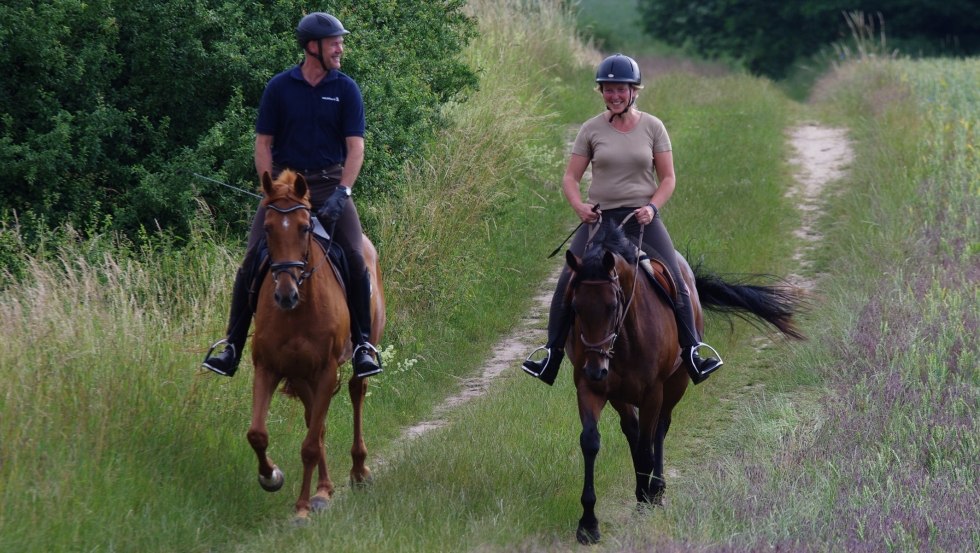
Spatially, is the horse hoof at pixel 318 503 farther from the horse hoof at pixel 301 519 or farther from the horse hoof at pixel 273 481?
the horse hoof at pixel 273 481

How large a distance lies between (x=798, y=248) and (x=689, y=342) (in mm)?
7433

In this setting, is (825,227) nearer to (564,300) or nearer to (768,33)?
(564,300)

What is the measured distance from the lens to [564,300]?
6.97m

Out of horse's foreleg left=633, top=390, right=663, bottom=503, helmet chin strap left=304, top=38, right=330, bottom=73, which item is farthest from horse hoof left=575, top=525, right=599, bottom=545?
helmet chin strap left=304, top=38, right=330, bottom=73

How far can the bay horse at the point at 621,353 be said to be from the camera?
6402 millimetres

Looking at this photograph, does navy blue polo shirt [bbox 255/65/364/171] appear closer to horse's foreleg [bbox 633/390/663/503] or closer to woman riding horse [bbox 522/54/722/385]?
woman riding horse [bbox 522/54/722/385]

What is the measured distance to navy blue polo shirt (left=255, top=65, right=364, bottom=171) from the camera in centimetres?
701

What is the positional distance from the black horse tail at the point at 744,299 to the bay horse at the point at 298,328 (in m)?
2.85

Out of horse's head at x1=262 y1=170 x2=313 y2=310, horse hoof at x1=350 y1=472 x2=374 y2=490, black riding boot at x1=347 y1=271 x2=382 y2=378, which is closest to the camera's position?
horse's head at x1=262 y1=170 x2=313 y2=310

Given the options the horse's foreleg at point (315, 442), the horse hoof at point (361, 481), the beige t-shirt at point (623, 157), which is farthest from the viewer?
the horse hoof at point (361, 481)

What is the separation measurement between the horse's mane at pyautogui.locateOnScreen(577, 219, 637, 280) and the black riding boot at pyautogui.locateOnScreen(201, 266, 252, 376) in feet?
6.58

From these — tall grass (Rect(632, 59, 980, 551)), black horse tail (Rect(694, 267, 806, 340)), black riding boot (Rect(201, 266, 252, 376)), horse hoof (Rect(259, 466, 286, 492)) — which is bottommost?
tall grass (Rect(632, 59, 980, 551))

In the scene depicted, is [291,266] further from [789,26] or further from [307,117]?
[789,26]

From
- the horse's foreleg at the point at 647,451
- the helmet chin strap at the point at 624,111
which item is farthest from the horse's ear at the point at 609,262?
the helmet chin strap at the point at 624,111
